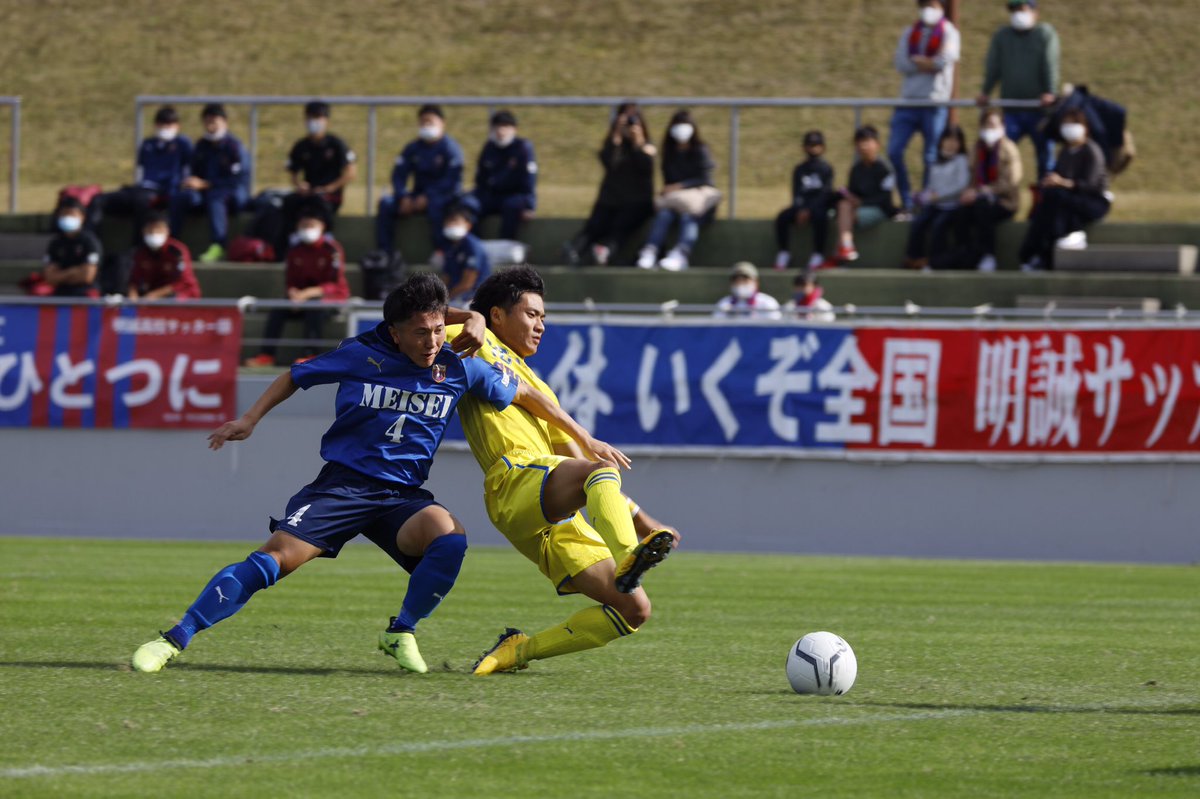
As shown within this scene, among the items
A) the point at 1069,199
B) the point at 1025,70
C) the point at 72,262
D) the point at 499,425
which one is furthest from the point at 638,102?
the point at 499,425

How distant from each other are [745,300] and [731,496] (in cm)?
224

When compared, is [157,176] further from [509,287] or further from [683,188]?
[509,287]

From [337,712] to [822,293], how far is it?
14.4 metres

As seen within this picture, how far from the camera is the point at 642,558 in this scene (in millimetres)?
6656

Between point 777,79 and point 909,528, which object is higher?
point 777,79

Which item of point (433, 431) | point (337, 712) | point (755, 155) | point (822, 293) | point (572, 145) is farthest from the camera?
point (572, 145)

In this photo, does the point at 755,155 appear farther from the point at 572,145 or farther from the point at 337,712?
the point at 337,712

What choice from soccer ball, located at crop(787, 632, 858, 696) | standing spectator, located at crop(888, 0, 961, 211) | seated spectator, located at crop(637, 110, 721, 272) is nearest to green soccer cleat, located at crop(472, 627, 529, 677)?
soccer ball, located at crop(787, 632, 858, 696)

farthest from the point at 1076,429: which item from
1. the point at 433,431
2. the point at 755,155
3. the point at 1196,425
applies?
the point at 755,155

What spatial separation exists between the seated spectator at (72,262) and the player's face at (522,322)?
1340 cm

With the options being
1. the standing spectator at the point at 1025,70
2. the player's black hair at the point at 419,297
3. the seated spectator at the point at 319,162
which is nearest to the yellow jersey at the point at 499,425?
the player's black hair at the point at 419,297

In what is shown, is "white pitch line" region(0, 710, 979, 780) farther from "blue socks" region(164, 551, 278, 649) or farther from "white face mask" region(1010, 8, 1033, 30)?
"white face mask" region(1010, 8, 1033, 30)

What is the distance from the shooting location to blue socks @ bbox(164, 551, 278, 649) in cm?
720

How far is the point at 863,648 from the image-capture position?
349 inches
